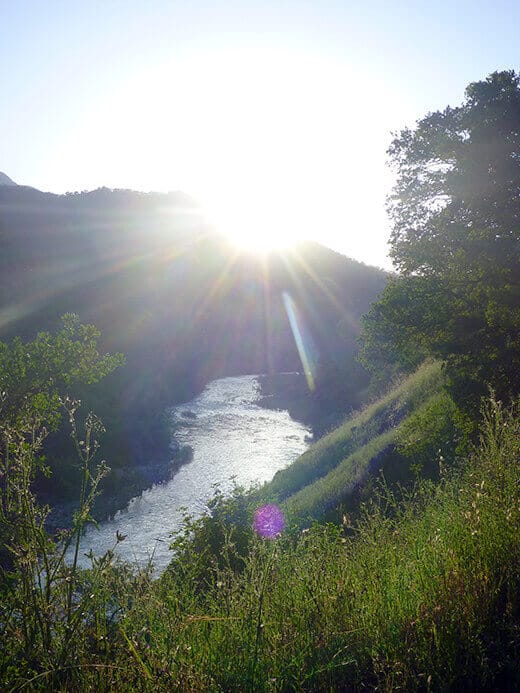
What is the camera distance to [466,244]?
1095cm

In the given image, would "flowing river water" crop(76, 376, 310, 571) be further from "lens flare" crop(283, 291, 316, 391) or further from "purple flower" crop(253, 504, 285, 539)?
"lens flare" crop(283, 291, 316, 391)

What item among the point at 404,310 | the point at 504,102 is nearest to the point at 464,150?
the point at 504,102

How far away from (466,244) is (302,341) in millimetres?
76494

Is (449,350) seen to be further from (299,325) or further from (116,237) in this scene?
(116,237)

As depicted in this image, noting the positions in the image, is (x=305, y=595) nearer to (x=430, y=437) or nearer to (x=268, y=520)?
(x=430, y=437)

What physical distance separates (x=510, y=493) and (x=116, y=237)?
12365 cm

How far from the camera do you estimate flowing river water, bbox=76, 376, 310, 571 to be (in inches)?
690

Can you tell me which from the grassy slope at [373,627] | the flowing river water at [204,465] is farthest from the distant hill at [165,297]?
the grassy slope at [373,627]

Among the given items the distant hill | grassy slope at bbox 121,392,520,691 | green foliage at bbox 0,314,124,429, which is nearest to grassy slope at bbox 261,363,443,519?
green foliage at bbox 0,314,124,429

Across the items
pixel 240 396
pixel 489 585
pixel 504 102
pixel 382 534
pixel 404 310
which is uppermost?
pixel 504 102

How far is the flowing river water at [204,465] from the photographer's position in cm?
1753

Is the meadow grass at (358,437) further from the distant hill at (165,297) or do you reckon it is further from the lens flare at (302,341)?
the lens flare at (302,341)

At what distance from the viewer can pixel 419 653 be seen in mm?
2619

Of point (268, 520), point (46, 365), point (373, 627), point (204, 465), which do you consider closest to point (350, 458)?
point (268, 520)
